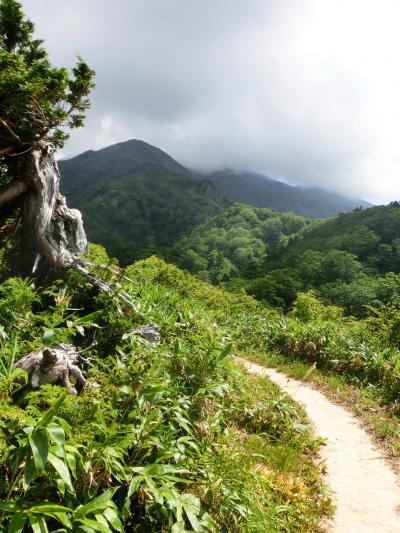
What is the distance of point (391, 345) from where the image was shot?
10.9m


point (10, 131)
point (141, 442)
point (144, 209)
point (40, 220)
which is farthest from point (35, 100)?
point (144, 209)

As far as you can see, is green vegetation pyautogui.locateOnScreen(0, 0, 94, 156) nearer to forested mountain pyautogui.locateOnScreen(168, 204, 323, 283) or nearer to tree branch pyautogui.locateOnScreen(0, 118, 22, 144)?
tree branch pyautogui.locateOnScreen(0, 118, 22, 144)

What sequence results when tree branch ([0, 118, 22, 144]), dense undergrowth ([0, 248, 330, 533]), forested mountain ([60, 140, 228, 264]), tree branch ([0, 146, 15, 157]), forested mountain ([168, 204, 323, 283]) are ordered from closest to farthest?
dense undergrowth ([0, 248, 330, 533])
tree branch ([0, 118, 22, 144])
tree branch ([0, 146, 15, 157])
forested mountain ([168, 204, 323, 283])
forested mountain ([60, 140, 228, 264])

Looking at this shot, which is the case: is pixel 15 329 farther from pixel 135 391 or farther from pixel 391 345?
pixel 391 345

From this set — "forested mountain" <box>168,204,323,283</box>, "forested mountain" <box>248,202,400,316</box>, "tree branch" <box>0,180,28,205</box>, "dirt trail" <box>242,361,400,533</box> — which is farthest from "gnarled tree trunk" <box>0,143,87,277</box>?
"forested mountain" <box>168,204,323,283</box>

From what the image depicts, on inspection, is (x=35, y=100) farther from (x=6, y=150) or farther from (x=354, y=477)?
(x=354, y=477)

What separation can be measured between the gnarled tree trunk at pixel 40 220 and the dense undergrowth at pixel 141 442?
2.72 feet

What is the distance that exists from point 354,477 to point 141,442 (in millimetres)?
3591

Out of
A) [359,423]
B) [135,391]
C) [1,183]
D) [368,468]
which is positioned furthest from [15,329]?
[359,423]

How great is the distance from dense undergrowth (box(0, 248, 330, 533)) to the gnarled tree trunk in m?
0.83

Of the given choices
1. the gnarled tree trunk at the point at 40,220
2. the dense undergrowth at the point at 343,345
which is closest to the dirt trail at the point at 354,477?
the dense undergrowth at the point at 343,345

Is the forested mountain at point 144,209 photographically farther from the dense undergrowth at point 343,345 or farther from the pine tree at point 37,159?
the pine tree at point 37,159

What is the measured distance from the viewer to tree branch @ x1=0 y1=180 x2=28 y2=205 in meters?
6.95

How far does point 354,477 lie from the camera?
5031 millimetres
